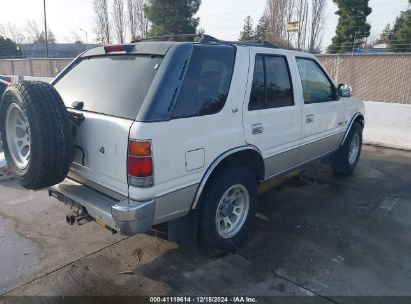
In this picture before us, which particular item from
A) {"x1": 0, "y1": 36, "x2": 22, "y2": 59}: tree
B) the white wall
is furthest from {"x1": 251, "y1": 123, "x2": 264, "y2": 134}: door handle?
{"x1": 0, "y1": 36, "x2": 22, "y2": 59}: tree

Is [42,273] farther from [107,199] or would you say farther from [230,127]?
[230,127]

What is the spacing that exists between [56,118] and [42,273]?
1.51 metres

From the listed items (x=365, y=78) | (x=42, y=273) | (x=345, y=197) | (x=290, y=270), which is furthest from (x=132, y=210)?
(x=365, y=78)

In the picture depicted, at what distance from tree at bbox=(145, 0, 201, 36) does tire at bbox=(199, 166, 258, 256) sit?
80.0 feet

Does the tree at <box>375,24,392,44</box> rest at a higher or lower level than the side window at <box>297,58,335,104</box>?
higher

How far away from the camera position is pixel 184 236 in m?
3.39

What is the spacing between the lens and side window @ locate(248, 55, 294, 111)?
3.65 metres

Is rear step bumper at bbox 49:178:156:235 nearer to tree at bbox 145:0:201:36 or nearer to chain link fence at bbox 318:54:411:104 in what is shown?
chain link fence at bbox 318:54:411:104

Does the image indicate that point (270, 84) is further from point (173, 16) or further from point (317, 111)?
point (173, 16)

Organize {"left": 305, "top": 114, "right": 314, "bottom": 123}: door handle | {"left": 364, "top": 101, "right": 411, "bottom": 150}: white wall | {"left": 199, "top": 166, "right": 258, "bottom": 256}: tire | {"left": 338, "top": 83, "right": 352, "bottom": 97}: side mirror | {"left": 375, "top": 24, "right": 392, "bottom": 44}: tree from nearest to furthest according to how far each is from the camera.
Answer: {"left": 199, "top": 166, "right": 258, "bottom": 256}: tire → {"left": 305, "top": 114, "right": 314, "bottom": 123}: door handle → {"left": 338, "top": 83, "right": 352, "bottom": 97}: side mirror → {"left": 364, "top": 101, "right": 411, "bottom": 150}: white wall → {"left": 375, "top": 24, "right": 392, "bottom": 44}: tree

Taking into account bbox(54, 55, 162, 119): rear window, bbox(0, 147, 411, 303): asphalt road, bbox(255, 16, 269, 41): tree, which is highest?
bbox(255, 16, 269, 41): tree

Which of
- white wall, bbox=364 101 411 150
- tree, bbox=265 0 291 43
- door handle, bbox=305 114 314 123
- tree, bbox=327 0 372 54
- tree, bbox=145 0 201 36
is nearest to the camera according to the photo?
door handle, bbox=305 114 314 123

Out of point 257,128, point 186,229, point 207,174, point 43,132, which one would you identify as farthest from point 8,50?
point 207,174

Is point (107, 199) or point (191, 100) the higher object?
point (191, 100)
